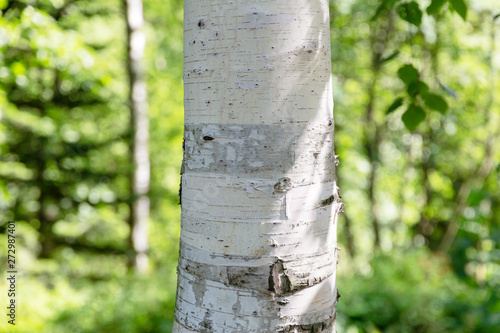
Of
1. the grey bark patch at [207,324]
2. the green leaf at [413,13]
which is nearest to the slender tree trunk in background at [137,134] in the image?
the green leaf at [413,13]

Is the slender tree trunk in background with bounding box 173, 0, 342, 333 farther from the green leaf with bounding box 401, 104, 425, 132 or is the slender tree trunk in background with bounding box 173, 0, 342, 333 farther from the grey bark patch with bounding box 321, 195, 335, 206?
the green leaf with bounding box 401, 104, 425, 132

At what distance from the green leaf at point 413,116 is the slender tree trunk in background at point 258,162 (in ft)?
2.45

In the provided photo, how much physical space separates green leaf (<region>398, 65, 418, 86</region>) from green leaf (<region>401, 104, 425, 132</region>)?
0.35 feet

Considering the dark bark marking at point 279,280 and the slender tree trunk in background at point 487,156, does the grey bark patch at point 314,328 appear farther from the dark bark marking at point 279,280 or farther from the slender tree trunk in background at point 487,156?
the slender tree trunk in background at point 487,156

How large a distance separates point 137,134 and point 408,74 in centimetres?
555

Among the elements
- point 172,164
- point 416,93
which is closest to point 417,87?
point 416,93

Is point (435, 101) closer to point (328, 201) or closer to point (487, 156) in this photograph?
point (328, 201)

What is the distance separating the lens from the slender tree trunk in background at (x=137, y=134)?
6.23 meters

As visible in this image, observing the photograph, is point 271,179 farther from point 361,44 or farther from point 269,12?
point 361,44

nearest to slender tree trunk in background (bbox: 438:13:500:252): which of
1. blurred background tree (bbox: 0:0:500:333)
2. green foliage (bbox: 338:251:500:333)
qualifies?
Result: blurred background tree (bbox: 0:0:500:333)

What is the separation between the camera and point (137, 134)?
652 cm

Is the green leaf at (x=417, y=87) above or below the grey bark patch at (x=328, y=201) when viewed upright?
above

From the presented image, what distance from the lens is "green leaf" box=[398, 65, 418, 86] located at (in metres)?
1.55

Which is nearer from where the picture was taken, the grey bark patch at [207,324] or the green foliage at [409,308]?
the grey bark patch at [207,324]
